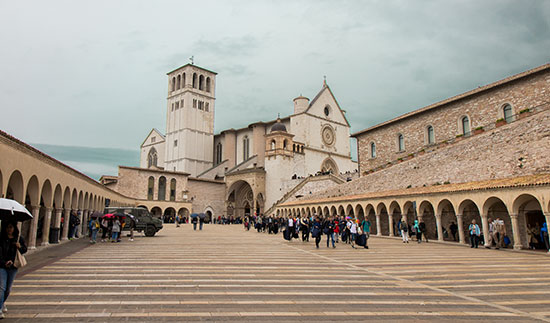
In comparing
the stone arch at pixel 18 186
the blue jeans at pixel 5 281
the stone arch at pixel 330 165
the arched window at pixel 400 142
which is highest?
the stone arch at pixel 330 165

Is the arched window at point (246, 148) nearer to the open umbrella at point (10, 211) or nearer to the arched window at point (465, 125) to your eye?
the arched window at point (465, 125)

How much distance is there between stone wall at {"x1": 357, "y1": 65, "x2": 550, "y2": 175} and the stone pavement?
16625mm

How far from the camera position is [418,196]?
888 inches

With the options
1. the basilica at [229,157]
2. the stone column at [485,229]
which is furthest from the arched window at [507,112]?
the basilica at [229,157]

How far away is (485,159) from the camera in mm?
21859

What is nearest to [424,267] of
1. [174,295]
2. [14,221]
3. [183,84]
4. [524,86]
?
[174,295]

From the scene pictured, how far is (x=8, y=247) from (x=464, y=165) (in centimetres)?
2343

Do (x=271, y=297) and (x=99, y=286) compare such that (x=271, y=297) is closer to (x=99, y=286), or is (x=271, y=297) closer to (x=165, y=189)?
(x=99, y=286)

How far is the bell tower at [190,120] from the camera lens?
222ft

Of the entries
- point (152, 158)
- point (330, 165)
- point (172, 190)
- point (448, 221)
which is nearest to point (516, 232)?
point (448, 221)

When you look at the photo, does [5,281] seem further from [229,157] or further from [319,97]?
[229,157]

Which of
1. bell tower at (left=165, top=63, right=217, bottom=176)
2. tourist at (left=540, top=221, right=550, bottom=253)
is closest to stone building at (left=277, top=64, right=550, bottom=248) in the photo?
tourist at (left=540, top=221, right=550, bottom=253)

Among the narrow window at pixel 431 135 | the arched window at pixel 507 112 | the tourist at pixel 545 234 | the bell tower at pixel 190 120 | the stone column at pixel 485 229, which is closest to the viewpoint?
the tourist at pixel 545 234

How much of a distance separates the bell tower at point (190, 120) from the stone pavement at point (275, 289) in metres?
55.8
